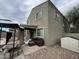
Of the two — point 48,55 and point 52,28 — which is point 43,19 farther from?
point 48,55

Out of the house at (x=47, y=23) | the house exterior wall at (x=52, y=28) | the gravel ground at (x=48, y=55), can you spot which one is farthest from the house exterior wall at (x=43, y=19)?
the gravel ground at (x=48, y=55)

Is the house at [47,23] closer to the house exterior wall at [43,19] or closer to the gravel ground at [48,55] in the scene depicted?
the house exterior wall at [43,19]

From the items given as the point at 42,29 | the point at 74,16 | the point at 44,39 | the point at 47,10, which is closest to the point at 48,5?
the point at 47,10

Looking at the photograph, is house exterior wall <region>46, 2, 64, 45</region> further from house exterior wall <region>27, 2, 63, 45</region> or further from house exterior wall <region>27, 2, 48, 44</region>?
house exterior wall <region>27, 2, 48, 44</region>

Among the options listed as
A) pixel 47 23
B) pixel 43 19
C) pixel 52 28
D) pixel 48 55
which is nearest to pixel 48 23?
pixel 47 23

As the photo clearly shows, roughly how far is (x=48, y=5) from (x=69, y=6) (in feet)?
43.4

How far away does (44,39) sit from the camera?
13.8 meters

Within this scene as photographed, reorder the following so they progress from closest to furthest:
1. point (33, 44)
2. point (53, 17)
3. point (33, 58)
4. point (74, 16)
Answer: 1. point (33, 58)
2. point (33, 44)
3. point (53, 17)
4. point (74, 16)

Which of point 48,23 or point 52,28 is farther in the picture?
point 52,28

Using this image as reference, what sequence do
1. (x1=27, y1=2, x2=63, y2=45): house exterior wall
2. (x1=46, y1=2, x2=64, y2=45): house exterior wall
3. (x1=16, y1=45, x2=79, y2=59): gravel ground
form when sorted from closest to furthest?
(x1=16, y1=45, x2=79, y2=59): gravel ground < (x1=27, y1=2, x2=63, y2=45): house exterior wall < (x1=46, y1=2, x2=64, y2=45): house exterior wall

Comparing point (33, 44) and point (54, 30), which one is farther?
point (54, 30)

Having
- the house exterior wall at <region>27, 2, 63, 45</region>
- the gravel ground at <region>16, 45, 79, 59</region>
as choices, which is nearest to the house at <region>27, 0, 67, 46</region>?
the house exterior wall at <region>27, 2, 63, 45</region>

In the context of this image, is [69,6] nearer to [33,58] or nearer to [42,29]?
[42,29]

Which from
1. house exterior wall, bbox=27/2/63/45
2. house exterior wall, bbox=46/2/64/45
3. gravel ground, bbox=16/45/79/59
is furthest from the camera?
A: house exterior wall, bbox=46/2/64/45
